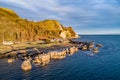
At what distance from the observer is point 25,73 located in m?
66.9

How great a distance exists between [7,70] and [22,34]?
399 ft

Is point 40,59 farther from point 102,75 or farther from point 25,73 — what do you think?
point 102,75

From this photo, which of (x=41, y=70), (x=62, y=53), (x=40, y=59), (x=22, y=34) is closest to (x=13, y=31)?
(x=22, y=34)

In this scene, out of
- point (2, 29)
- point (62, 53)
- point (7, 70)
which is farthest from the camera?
point (2, 29)

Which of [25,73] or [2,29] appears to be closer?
[25,73]

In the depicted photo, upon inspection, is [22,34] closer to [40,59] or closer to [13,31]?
[13,31]

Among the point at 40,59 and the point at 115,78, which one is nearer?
the point at 115,78

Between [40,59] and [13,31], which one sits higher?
[13,31]

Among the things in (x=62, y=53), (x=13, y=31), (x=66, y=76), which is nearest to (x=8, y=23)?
(x=13, y=31)

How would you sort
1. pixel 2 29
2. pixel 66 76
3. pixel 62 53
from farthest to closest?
pixel 2 29
pixel 62 53
pixel 66 76

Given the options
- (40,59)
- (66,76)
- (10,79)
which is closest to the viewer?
(10,79)

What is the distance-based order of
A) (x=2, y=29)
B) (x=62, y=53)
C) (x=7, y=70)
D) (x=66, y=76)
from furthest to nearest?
(x=2, y=29) < (x=62, y=53) < (x=7, y=70) < (x=66, y=76)

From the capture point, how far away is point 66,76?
209 ft

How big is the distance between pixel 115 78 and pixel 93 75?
7534 millimetres
